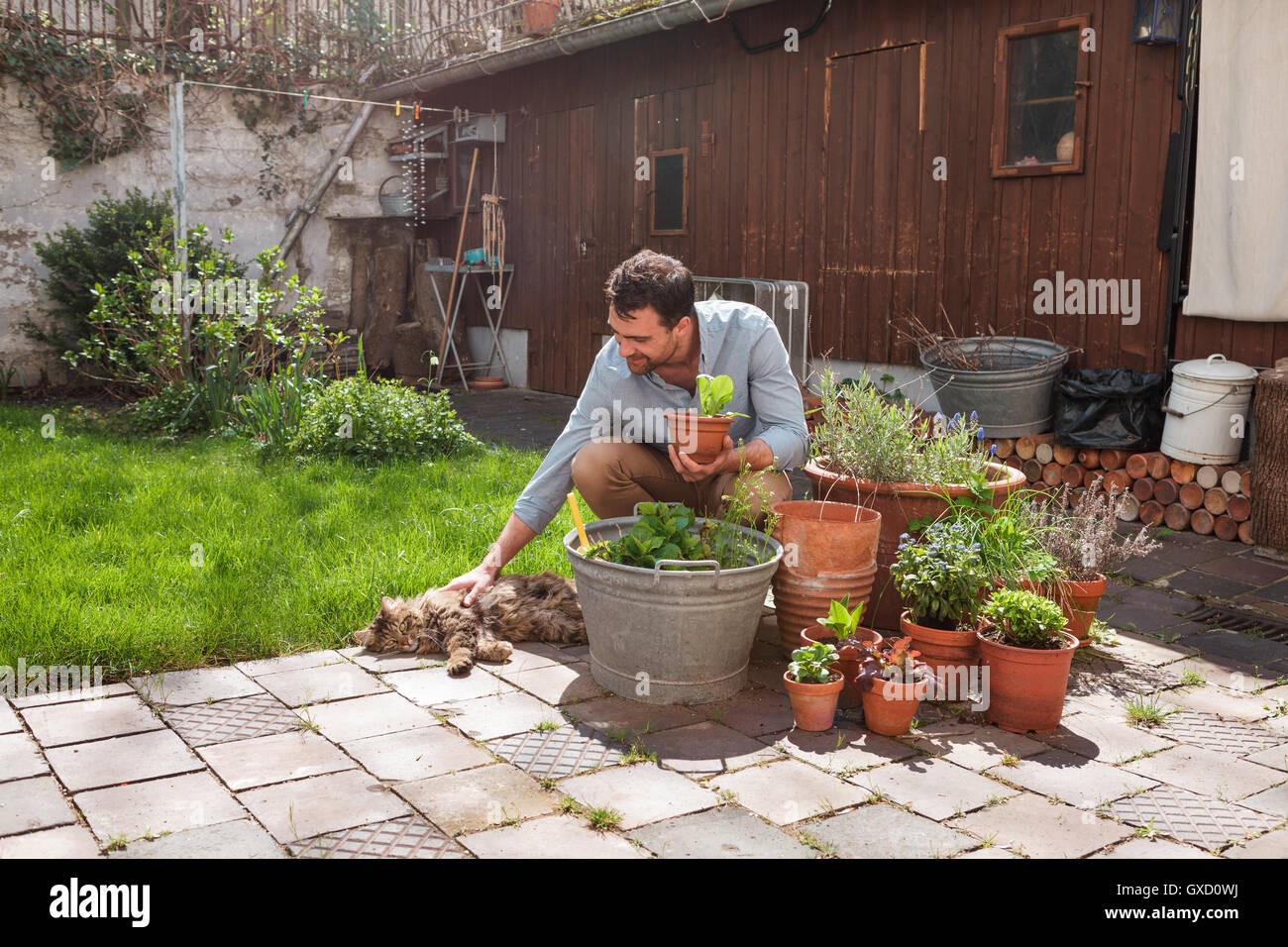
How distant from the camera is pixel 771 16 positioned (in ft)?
28.9

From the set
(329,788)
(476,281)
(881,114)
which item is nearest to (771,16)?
(881,114)

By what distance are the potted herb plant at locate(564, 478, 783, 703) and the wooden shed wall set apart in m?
4.11

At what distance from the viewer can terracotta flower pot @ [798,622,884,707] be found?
3.40 metres

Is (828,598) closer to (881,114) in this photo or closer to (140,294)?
(881,114)

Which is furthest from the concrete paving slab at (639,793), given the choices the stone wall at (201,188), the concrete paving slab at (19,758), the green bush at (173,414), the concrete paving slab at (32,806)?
the stone wall at (201,188)

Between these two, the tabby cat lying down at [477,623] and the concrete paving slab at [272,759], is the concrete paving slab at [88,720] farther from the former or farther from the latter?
the tabby cat lying down at [477,623]

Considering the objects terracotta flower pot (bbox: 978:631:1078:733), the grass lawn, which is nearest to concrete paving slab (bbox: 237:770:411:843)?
the grass lawn

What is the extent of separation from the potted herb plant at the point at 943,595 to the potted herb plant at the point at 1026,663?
0.37ft

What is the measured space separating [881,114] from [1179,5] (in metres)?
2.20

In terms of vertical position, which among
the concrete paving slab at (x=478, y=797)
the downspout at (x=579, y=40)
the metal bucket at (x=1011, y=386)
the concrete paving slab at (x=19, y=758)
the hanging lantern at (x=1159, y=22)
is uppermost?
the downspout at (x=579, y=40)

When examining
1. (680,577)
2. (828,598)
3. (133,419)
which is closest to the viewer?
(680,577)

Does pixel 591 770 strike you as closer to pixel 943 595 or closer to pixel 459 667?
pixel 459 667

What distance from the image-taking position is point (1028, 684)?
3291mm

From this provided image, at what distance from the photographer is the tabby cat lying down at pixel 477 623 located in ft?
13.0
